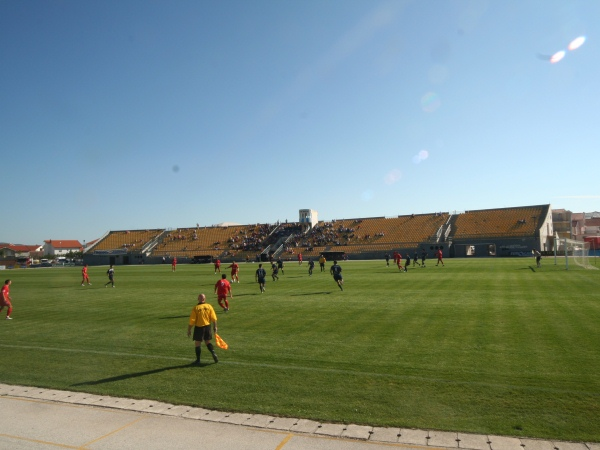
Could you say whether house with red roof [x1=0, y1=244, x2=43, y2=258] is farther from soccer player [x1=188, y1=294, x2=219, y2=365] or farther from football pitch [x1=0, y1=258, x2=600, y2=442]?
soccer player [x1=188, y1=294, x2=219, y2=365]

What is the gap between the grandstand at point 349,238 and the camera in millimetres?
60219

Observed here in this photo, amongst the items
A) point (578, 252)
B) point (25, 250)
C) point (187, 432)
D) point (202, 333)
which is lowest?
point (187, 432)

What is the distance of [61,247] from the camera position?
528ft

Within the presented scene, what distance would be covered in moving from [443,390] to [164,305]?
48.6ft

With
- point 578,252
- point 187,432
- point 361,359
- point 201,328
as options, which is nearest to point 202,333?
point 201,328

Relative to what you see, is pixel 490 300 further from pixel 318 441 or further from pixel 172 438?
pixel 172 438

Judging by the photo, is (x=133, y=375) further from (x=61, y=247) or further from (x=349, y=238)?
(x=61, y=247)

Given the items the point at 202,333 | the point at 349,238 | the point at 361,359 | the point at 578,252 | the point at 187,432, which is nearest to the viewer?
the point at 187,432

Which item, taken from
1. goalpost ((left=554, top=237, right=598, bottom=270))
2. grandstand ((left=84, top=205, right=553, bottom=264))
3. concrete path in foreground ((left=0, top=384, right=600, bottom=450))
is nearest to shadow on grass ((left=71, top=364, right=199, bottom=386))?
concrete path in foreground ((left=0, top=384, right=600, bottom=450))

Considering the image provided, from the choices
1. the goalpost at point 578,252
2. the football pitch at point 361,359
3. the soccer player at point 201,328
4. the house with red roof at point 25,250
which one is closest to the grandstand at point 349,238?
the goalpost at point 578,252

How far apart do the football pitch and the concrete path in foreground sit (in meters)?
0.25

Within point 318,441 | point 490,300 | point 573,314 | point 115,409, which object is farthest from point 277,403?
point 490,300

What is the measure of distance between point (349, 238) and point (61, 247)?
134 m

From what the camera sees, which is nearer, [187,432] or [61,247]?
[187,432]
